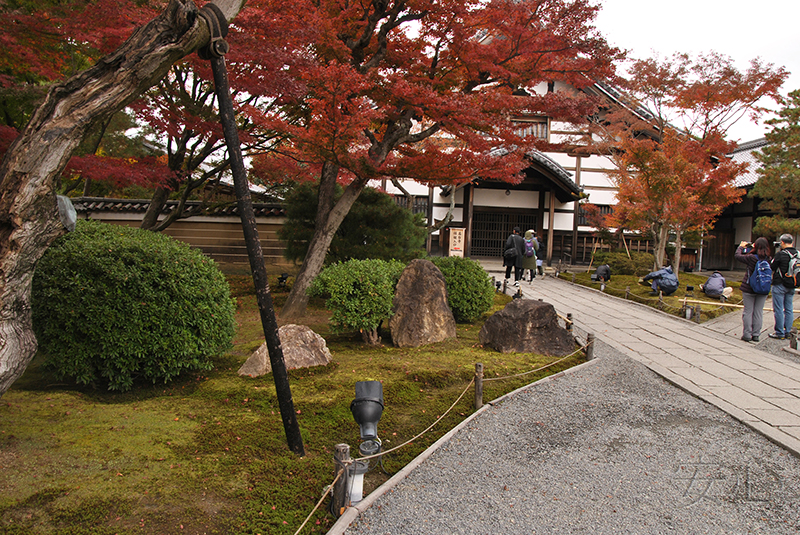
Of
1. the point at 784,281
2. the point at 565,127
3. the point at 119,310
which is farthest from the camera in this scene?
the point at 565,127

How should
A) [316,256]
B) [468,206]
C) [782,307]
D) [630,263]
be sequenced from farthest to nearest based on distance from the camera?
[468,206] < [630,263] < [316,256] < [782,307]

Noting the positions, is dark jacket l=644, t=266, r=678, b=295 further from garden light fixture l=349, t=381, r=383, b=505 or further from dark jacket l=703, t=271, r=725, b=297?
garden light fixture l=349, t=381, r=383, b=505

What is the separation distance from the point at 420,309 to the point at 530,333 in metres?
1.60

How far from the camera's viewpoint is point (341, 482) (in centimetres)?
296

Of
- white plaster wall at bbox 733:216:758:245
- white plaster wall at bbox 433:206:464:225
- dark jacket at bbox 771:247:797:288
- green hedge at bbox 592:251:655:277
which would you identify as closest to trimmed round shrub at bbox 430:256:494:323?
dark jacket at bbox 771:247:797:288

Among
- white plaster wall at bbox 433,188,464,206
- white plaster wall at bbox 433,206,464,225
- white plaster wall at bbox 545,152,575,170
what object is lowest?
white plaster wall at bbox 433,206,464,225

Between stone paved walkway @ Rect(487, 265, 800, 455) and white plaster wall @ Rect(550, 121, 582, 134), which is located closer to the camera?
stone paved walkway @ Rect(487, 265, 800, 455)

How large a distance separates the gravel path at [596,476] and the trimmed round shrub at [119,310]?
8.61 ft

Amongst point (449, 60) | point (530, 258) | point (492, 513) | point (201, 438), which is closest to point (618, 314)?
point (530, 258)

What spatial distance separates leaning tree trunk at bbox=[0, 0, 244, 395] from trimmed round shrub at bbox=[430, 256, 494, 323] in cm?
584

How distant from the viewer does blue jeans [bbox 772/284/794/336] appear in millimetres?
8062

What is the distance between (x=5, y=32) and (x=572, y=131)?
18551 mm

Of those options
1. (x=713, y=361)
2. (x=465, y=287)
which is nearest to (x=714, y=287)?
(x=713, y=361)

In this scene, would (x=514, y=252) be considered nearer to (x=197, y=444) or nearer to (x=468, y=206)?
(x=468, y=206)
